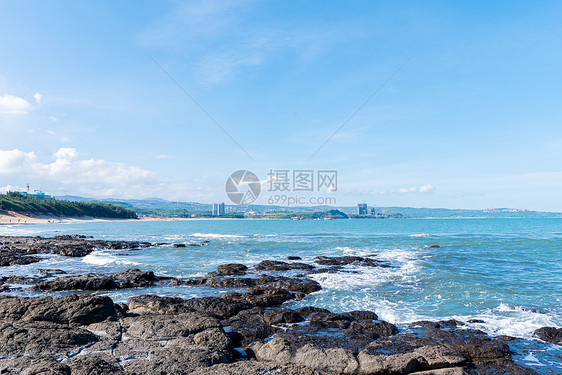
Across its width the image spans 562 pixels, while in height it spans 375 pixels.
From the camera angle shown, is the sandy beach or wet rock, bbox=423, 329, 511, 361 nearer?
wet rock, bbox=423, 329, 511, 361

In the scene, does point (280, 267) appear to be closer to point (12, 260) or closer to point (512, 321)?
point (512, 321)

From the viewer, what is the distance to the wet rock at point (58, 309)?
1010 cm

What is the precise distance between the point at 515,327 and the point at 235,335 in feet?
31.4

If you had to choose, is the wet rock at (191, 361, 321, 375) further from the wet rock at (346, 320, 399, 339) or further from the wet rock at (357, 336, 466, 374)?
the wet rock at (346, 320, 399, 339)

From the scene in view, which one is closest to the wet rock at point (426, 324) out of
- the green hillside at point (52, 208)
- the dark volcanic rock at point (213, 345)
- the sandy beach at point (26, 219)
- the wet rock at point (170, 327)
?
the dark volcanic rock at point (213, 345)

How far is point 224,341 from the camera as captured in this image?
29.0ft

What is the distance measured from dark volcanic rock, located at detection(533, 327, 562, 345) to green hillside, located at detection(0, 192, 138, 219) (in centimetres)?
12841

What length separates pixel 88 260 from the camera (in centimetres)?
3012

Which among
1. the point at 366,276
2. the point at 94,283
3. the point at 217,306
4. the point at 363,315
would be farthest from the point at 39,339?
the point at 366,276

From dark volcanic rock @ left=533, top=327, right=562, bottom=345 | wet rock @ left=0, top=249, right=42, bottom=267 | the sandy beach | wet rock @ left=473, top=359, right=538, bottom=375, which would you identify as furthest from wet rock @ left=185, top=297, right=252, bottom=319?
the sandy beach

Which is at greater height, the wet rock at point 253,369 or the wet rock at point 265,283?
the wet rock at point 253,369

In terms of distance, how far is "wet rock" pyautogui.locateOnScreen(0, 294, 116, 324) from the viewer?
398 inches

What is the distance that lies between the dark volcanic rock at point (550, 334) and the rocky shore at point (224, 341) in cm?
3

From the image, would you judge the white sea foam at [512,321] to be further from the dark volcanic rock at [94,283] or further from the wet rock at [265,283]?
the dark volcanic rock at [94,283]
